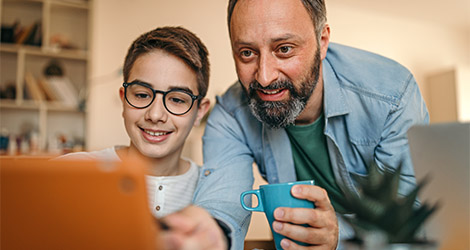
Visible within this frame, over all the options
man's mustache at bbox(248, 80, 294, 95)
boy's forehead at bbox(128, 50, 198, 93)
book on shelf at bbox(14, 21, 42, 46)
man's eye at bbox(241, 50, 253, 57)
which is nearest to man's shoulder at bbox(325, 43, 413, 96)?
man's mustache at bbox(248, 80, 294, 95)

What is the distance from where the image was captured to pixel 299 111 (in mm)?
1175

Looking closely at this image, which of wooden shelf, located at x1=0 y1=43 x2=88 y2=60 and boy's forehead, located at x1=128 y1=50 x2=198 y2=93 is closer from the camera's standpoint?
boy's forehead, located at x1=128 y1=50 x2=198 y2=93

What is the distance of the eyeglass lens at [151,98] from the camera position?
1.09m

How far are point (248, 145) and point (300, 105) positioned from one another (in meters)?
0.25

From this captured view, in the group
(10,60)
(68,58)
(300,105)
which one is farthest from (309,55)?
(10,60)

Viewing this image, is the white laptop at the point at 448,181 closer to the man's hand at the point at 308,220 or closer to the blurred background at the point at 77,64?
the man's hand at the point at 308,220

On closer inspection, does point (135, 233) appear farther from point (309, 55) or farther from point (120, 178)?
point (309, 55)

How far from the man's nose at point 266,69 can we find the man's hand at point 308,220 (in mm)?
420

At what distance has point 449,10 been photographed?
4.99 m

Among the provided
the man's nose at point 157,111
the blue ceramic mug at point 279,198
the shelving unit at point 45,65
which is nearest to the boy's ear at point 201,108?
the man's nose at point 157,111

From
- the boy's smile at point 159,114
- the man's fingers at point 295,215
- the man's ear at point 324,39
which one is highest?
→ the man's ear at point 324,39

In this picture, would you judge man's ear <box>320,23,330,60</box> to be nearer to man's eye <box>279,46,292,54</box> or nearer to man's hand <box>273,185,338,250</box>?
man's eye <box>279,46,292,54</box>

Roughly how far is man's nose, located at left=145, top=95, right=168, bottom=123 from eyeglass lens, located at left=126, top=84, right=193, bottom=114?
0.01m

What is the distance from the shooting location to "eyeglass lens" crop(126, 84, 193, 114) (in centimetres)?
109
